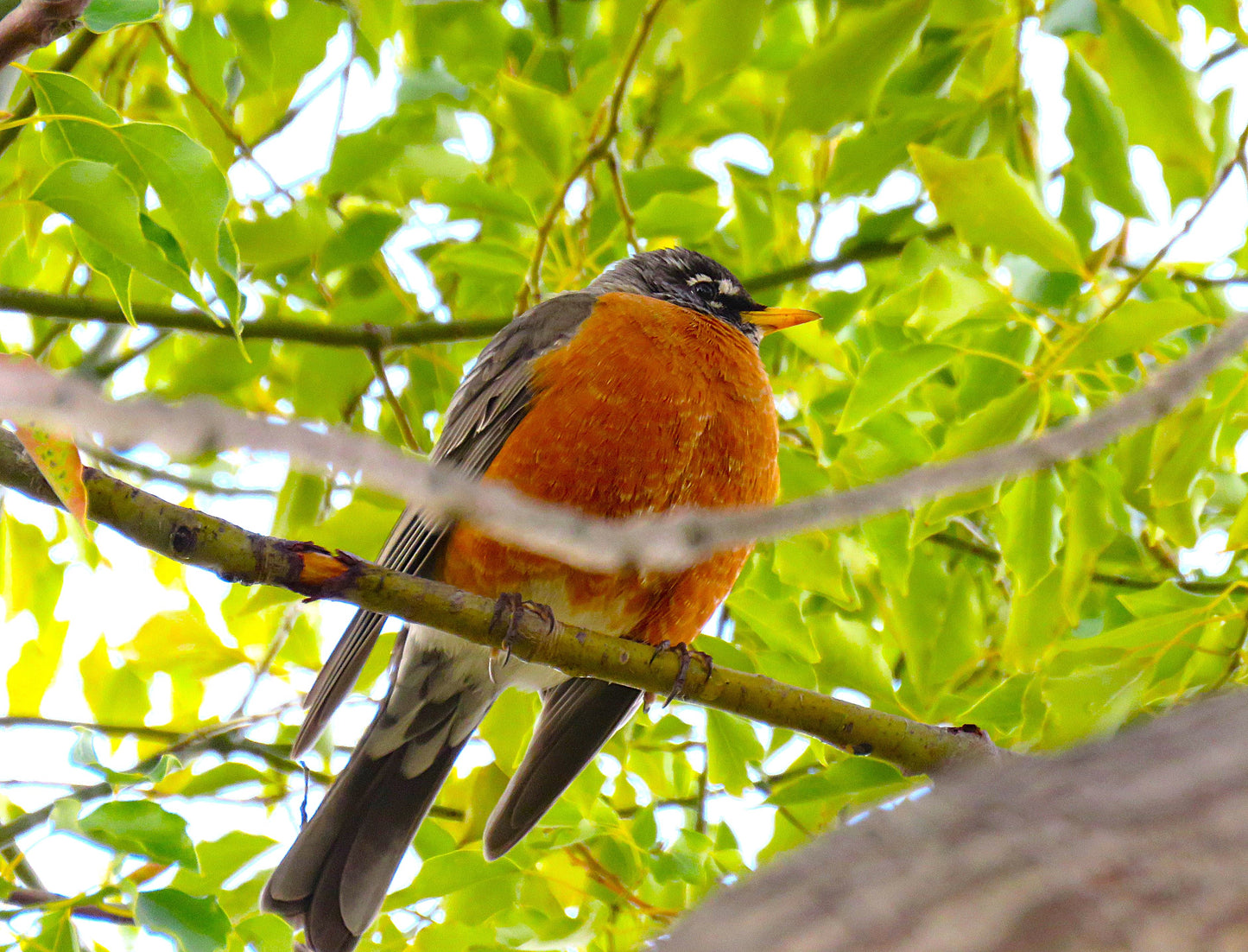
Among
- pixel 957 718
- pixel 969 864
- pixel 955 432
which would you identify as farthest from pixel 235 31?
pixel 969 864

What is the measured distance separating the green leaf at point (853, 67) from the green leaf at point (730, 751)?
1.20 m

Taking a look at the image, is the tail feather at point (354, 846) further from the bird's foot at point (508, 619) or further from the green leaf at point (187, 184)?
the green leaf at point (187, 184)

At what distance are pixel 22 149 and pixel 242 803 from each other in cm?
150

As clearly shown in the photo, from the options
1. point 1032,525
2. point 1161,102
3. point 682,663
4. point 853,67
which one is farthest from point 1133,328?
point 682,663

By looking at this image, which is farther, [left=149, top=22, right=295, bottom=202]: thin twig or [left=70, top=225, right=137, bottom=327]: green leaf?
[left=149, top=22, right=295, bottom=202]: thin twig

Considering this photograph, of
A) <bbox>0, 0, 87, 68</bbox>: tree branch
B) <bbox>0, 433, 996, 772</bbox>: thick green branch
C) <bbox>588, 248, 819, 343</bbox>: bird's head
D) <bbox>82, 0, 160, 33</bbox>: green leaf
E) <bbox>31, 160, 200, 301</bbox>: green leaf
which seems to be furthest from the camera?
<bbox>588, 248, 819, 343</bbox>: bird's head

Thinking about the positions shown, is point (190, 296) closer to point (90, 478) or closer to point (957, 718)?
point (90, 478)

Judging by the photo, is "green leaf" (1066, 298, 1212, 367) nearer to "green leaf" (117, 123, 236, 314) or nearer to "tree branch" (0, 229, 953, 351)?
"tree branch" (0, 229, 953, 351)

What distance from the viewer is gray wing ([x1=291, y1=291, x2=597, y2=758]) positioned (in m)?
2.67

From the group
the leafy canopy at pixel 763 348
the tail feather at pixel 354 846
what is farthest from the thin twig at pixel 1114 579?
the tail feather at pixel 354 846

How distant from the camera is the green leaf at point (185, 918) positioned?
69.2 inches

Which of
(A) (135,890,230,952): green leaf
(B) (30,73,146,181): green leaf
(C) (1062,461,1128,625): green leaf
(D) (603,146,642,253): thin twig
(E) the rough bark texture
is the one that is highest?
(D) (603,146,642,253): thin twig

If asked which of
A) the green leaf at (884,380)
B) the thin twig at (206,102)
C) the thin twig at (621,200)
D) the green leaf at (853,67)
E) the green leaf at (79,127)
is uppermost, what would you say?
the thin twig at (206,102)

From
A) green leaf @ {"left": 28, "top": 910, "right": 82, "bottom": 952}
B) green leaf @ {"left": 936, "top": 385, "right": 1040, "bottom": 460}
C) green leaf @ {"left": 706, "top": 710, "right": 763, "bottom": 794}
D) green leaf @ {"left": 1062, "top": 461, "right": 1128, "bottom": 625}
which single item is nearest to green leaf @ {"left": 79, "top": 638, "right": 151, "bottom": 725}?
green leaf @ {"left": 28, "top": 910, "right": 82, "bottom": 952}
